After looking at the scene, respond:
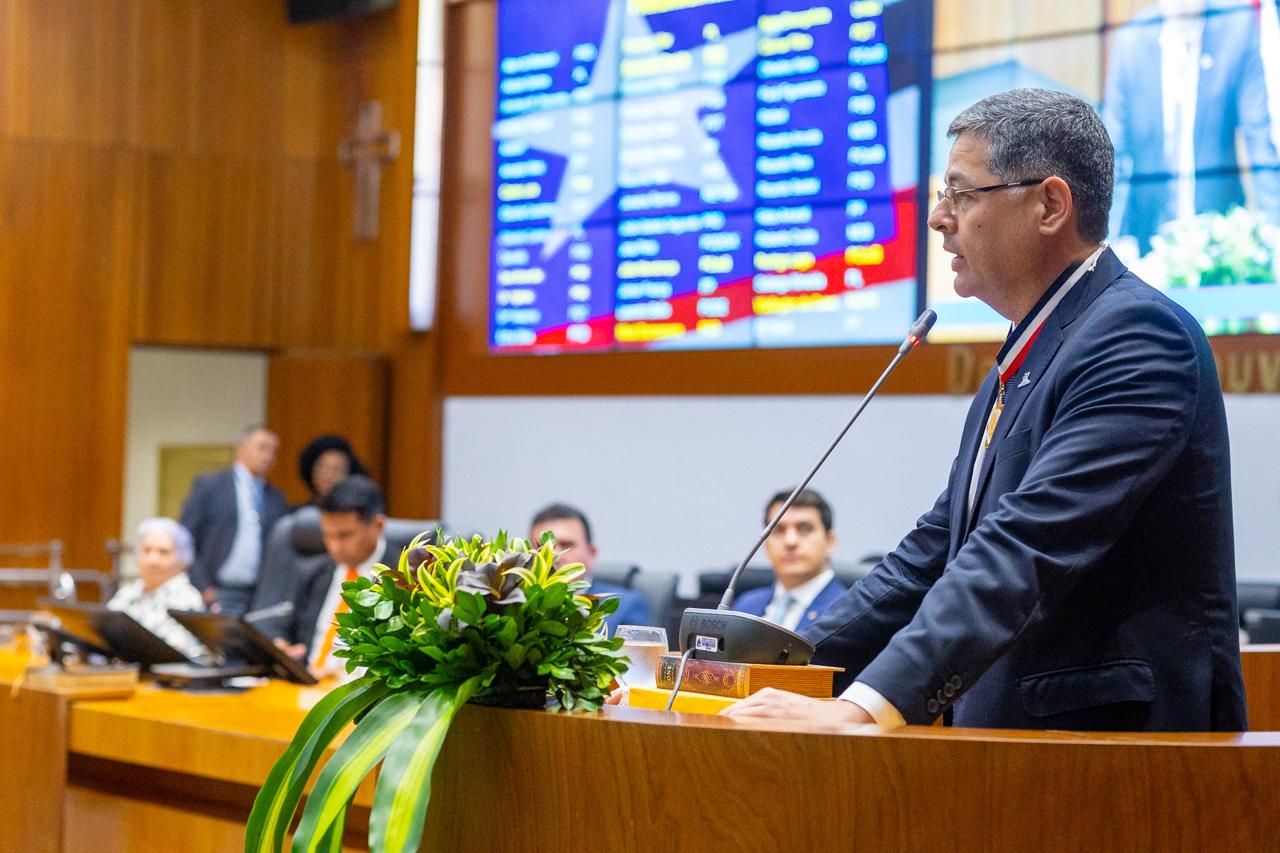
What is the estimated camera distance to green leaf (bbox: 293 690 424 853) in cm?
142

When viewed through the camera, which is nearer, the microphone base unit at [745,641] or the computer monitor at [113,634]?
the microphone base unit at [745,641]

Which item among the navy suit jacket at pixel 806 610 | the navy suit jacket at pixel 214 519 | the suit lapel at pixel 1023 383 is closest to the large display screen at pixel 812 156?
the navy suit jacket at pixel 214 519

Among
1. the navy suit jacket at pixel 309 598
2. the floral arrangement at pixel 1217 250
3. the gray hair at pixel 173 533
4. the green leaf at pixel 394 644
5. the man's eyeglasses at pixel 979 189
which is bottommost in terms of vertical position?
the navy suit jacket at pixel 309 598

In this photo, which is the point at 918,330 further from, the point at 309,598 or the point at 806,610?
the point at 309,598

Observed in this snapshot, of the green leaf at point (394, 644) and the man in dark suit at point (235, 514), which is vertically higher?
the green leaf at point (394, 644)

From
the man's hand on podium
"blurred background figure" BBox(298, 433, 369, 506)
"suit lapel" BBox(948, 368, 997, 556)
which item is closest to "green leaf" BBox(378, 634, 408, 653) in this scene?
the man's hand on podium

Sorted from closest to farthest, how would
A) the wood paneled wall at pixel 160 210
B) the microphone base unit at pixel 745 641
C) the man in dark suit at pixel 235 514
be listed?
the microphone base unit at pixel 745 641 < the man in dark suit at pixel 235 514 < the wood paneled wall at pixel 160 210

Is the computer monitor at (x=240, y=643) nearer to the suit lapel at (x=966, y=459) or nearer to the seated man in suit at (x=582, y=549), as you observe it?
the seated man in suit at (x=582, y=549)

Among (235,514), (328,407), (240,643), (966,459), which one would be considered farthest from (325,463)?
(966,459)

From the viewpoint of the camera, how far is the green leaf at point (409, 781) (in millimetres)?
1351

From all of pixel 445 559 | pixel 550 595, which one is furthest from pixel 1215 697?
pixel 445 559

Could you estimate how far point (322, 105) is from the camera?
8727mm

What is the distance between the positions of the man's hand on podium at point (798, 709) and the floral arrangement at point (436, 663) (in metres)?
0.15

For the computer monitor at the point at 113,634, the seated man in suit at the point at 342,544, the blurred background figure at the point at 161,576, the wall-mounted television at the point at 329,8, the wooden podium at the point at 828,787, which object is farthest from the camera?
the wall-mounted television at the point at 329,8
